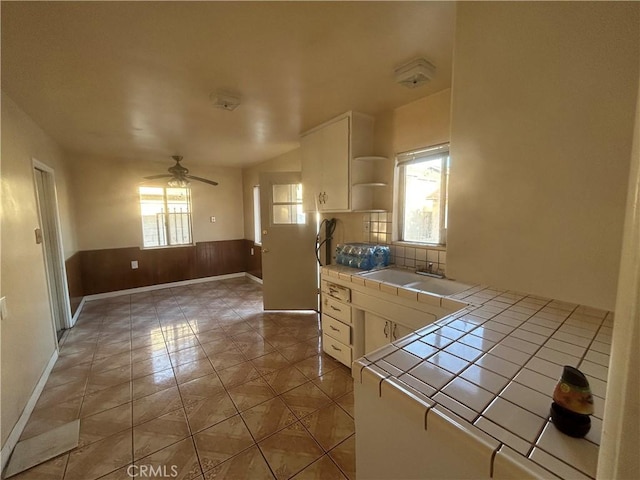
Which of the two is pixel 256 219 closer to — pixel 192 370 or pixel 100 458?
pixel 192 370

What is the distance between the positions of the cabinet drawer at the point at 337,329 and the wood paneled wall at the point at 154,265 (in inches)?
114

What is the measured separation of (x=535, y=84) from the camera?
0.54 m

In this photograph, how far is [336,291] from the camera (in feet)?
7.83

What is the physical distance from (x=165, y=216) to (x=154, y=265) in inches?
Result: 35.7

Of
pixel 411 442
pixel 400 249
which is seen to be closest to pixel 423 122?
pixel 400 249

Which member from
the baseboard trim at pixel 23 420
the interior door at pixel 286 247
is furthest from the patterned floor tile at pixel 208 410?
the interior door at pixel 286 247

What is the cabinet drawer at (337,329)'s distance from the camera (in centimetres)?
231

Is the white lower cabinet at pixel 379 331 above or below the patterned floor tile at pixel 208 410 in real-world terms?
above

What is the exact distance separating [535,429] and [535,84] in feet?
2.53

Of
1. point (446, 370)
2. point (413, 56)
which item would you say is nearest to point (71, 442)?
point (446, 370)

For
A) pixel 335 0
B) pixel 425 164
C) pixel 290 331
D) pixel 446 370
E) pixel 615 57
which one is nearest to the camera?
pixel 615 57

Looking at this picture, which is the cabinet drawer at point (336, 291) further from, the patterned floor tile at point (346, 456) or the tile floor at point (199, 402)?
the patterned floor tile at point (346, 456)

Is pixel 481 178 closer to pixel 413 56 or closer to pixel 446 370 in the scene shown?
pixel 446 370

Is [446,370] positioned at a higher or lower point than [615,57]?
lower
